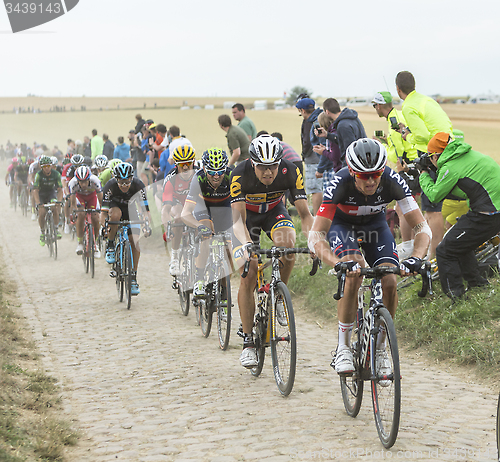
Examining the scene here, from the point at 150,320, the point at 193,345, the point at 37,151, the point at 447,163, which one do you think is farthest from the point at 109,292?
the point at 37,151

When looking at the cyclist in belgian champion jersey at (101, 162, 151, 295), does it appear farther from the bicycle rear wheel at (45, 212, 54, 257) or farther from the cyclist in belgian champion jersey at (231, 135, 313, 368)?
the bicycle rear wheel at (45, 212, 54, 257)

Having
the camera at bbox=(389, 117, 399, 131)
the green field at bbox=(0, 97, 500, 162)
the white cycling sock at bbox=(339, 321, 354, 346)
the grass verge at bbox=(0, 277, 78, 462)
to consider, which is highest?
the green field at bbox=(0, 97, 500, 162)

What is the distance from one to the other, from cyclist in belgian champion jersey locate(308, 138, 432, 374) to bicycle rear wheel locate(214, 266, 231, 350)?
2.65 meters

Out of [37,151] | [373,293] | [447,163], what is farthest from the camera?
[37,151]

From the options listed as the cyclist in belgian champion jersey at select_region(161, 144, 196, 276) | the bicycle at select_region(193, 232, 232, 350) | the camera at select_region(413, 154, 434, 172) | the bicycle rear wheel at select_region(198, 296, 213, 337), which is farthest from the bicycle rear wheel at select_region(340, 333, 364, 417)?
the cyclist in belgian champion jersey at select_region(161, 144, 196, 276)

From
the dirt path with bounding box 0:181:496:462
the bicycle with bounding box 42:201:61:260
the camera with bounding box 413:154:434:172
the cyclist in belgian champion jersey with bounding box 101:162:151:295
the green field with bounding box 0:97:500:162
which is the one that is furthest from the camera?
the green field with bounding box 0:97:500:162

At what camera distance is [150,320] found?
9.64m

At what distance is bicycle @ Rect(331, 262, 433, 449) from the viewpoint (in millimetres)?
4402

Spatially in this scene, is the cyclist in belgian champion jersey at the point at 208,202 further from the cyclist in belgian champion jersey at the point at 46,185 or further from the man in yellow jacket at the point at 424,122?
the cyclist in belgian champion jersey at the point at 46,185

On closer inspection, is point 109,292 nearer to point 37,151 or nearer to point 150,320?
point 150,320

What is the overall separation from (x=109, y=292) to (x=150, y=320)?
8.86ft

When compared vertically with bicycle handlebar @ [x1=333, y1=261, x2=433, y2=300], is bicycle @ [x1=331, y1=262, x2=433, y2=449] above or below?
below

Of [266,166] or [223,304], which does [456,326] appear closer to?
[223,304]

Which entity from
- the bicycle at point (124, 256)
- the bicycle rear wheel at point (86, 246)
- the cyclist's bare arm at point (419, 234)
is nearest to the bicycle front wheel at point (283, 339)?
the cyclist's bare arm at point (419, 234)
